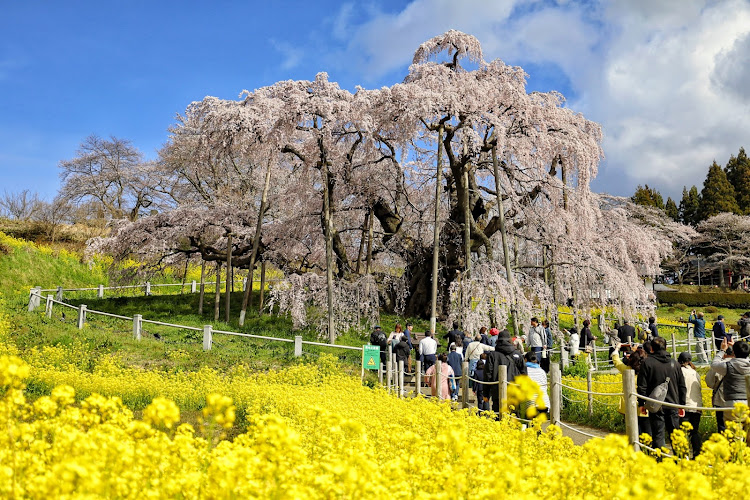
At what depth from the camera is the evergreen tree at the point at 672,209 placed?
180 ft

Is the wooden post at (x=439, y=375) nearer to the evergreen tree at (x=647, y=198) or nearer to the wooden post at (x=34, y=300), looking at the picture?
the wooden post at (x=34, y=300)

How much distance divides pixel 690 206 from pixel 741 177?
463cm

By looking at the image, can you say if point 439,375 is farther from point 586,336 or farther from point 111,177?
point 111,177

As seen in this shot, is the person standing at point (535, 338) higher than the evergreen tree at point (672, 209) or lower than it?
lower

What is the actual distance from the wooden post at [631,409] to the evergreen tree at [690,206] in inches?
2050

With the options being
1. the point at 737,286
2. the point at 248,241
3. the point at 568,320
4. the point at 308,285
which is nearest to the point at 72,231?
the point at 248,241

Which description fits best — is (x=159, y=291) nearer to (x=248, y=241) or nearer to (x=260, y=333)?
(x=248, y=241)

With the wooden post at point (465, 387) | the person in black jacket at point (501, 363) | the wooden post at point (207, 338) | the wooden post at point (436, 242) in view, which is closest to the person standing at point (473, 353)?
the wooden post at point (465, 387)

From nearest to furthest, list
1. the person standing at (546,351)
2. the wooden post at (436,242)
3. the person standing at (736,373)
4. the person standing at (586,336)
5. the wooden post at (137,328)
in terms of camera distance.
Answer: the person standing at (736,373)
the person standing at (546,351)
the wooden post at (137,328)
the wooden post at (436,242)
the person standing at (586,336)

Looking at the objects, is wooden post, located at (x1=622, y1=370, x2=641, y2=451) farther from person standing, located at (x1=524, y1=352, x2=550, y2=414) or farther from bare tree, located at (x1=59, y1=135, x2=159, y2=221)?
bare tree, located at (x1=59, y1=135, x2=159, y2=221)

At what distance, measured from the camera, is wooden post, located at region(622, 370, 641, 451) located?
5.80m

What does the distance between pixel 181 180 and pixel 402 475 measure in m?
32.6

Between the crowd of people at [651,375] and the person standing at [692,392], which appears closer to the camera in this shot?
the crowd of people at [651,375]

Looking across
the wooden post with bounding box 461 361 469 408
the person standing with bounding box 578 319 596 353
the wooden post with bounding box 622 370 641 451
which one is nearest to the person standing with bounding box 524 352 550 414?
the wooden post with bounding box 461 361 469 408
